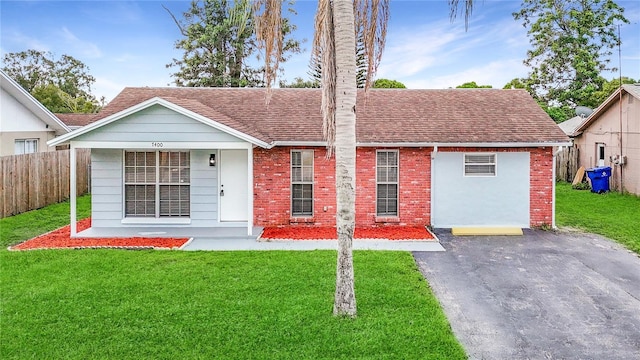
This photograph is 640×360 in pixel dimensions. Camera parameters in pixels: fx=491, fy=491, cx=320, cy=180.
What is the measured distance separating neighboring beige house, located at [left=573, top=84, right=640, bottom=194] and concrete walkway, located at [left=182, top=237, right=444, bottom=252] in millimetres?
13017

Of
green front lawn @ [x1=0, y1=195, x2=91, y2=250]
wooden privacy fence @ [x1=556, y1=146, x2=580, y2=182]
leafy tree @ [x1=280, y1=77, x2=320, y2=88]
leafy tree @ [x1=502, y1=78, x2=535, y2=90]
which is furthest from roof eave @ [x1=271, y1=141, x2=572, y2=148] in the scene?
leafy tree @ [x1=502, y1=78, x2=535, y2=90]

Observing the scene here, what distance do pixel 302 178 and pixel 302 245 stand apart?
2.83 m

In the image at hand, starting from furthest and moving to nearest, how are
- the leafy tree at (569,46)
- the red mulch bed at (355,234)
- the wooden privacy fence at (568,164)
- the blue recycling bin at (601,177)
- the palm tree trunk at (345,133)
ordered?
the leafy tree at (569,46)
the wooden privacy fence at (568,164)
the blue recycling bin at (601,177)
the red mulch bed at (355,234)
the palm tree trunk at (345,133)

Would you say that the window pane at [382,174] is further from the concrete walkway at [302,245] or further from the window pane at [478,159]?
the concrete walkway at [302,245]

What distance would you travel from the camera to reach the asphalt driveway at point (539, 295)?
6051 millimetres

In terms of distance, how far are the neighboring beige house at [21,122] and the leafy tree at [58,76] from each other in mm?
24994

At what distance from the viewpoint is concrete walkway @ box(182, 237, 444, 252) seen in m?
11.1

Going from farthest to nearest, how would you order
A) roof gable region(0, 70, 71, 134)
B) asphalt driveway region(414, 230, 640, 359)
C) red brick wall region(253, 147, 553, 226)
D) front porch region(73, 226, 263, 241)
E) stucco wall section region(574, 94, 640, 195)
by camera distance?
stucco wall section region(574, 94, 640, 195) < roof gable region(0, 70, 71, 134) < red brick wall region(253, 147, 553, 226) < front porch region(73, 226, 263, 241) < asphalt driveway region(414, 230, 640, 359)

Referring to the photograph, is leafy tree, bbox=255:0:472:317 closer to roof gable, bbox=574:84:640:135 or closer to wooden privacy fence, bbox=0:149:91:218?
wooden privacy fence, bbox=0:149:91:218

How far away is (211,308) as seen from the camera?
7023 millimetres

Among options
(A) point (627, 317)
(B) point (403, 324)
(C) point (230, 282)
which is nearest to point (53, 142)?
(C) point (230, 282)

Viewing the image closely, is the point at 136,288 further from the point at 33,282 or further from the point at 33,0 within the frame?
the point at 33,0

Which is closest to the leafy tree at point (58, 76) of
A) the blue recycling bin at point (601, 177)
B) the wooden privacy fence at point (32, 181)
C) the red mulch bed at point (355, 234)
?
the wooden privacy fence at point (32, 181)

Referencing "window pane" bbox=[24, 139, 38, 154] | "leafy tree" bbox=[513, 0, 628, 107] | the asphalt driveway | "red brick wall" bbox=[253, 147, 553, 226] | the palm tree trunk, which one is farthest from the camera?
"leafy tree" bbox=[513, 0, 628, 107]
